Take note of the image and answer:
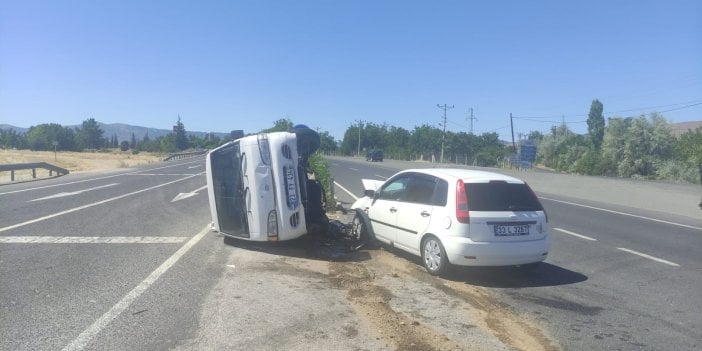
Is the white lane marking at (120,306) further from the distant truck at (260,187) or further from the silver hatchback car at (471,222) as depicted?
the silver hatchback car at (471,222)

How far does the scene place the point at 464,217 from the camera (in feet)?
23.1

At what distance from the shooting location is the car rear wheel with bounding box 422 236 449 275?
23.4 ft

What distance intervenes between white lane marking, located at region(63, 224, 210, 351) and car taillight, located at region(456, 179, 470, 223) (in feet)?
13.0

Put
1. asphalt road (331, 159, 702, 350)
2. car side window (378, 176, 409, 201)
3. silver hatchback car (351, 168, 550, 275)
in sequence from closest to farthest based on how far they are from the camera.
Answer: asphalt road (331, 159, 702, 350) < silver hatchback car (351, 168, 550, 275) < car side window (378, 176, 409, 201)

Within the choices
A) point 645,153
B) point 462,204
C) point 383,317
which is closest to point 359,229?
point 462,204

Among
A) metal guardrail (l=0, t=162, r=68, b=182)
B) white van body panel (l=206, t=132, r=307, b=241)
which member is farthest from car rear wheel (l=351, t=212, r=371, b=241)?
metal guardrail (l=0, t=162, r=68, b=182)

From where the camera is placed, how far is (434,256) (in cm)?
733

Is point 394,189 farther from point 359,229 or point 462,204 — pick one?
point 462,204

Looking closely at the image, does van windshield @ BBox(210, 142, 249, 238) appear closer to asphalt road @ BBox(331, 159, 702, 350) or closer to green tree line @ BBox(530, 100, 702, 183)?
asphalt road @ BBox(331, 159, 702, 350)

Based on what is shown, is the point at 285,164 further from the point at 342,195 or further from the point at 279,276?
the point at 342,195

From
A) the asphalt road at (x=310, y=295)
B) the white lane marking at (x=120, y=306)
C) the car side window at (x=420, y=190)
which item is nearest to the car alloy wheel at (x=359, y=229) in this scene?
the asphalt road at (x=310, y=295)

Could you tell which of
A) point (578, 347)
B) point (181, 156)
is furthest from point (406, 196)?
point (181, 156)

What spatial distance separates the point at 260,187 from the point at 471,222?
317cm

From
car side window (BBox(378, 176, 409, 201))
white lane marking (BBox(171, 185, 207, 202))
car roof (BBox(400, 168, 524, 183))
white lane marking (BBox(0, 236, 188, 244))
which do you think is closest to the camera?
car roof (BBox(400, 168, 524, 183))
